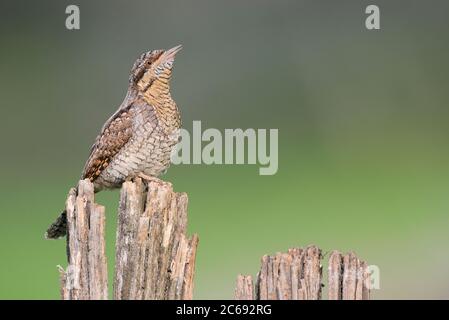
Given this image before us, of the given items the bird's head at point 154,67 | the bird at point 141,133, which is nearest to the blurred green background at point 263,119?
the bird at point 141,133

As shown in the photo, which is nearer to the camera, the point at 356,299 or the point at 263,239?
the point at 356,299

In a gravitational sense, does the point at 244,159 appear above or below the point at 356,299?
above

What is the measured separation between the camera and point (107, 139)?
702cm

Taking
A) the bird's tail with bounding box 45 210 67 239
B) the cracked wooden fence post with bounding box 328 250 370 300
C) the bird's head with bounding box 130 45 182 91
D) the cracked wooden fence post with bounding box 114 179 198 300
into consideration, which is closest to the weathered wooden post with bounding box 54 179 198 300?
the cracked wooden fence post with bounding box 114 179 198 300

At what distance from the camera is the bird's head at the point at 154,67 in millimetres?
7098

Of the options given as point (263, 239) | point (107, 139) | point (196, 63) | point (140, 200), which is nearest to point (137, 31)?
point (196, 63)

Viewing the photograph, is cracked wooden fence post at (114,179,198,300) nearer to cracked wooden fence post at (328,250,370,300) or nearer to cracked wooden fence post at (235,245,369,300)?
cracked wooden fence post at (235,245,369,300)

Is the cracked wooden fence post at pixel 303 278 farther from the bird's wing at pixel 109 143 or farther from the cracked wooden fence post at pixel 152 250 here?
the bird's wing at pixel 109 143

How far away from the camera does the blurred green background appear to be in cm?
997

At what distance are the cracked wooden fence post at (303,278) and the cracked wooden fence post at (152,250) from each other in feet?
1.15

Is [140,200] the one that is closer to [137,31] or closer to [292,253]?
[292,253]

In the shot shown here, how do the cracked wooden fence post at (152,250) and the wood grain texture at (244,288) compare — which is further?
the cracked wooden fence post at (152,250)

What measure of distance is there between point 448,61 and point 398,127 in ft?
4.34

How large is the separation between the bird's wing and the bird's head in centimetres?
24
